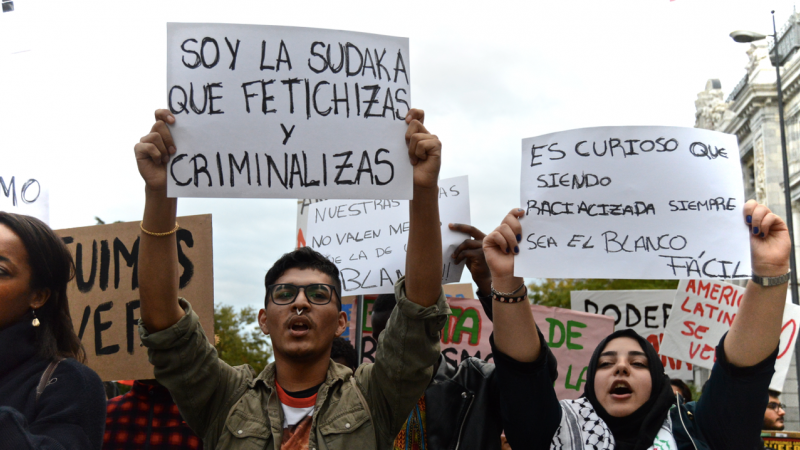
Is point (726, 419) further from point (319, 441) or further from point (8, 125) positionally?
point (8, 125)

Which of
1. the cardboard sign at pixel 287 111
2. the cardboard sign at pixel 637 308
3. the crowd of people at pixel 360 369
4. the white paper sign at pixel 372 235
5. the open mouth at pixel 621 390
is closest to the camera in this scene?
the crowd of people at pixel 360 369

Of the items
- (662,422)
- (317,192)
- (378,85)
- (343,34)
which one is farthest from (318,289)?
(662,422)

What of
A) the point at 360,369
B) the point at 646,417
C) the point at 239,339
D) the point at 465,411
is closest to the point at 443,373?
the point at 465,411

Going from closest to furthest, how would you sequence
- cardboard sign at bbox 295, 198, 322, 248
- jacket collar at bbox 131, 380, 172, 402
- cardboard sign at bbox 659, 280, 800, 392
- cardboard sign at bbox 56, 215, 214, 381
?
jacket collar at bbox 131, 380, 172, 402 → cardboard sign at bbox 56, 215, 214, 381 → cardboard sign at bbox 659, 280, 800, 392 → cardboard sign at bbox 295, 198, 322, 248

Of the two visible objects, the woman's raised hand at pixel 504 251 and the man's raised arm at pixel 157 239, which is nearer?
the man's raised arm at pixel 157 239

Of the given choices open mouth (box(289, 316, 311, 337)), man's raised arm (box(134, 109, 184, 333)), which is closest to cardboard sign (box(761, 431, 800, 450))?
open mouth (box(289, 316, 311, 337))

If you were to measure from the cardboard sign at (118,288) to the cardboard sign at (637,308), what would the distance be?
365 centimetres

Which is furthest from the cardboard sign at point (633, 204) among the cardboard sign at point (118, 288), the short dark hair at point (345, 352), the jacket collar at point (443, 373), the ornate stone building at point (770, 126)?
the ornate stone building at point (770, 126)

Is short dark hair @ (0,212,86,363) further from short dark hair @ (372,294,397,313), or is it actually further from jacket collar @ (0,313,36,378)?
short dark hair @ (372,294,397,313)

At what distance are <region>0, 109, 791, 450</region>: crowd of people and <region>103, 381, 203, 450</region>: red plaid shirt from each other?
0.70 metres

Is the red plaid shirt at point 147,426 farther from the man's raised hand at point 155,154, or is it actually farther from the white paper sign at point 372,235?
the white paper sign at point 372,235

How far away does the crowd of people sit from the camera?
2436mm

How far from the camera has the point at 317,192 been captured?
2.72 m

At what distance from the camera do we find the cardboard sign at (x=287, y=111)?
8.84 ft
